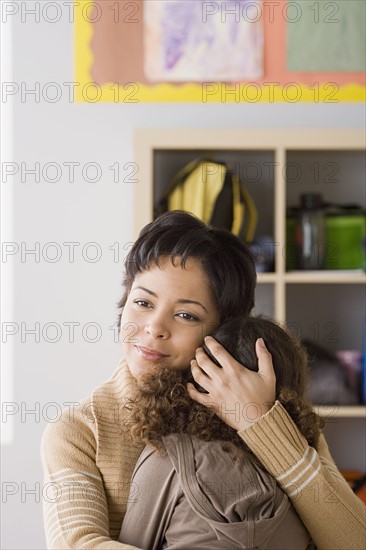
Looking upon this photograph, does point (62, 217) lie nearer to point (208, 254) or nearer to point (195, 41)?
point (195, 41)

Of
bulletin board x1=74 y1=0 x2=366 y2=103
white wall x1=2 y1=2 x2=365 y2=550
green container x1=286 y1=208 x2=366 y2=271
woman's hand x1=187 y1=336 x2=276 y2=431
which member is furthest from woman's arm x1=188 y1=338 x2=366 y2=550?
bulletin board x1=74 y1=0 x2=366 y2=103

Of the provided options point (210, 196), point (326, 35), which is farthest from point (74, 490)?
point (326, 35)

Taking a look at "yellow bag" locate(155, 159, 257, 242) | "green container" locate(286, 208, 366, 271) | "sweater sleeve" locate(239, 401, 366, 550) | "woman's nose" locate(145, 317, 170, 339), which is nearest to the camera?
"sweater sleeve" locate(239, 401, 366, 550)

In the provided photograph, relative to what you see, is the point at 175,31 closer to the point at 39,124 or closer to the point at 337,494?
the point at 39,124

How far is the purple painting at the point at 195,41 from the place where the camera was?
2.96 meters

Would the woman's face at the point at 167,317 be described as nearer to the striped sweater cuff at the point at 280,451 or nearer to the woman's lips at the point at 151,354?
the woman's lips at the point at 151,354

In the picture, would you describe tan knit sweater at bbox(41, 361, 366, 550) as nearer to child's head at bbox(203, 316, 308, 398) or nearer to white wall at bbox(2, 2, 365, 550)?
child's head at bbox(203, 316, 308, 398)

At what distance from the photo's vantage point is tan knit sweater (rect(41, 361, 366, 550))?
50.8 inches

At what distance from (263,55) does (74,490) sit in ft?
6.86

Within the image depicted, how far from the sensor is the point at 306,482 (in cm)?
130

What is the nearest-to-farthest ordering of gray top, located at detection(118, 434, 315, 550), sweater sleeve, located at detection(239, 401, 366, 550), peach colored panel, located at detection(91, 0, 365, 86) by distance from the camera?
gray top, located at detection(118, 434, 315, 550) < sweater sleeve, located at detection(239, 401, 366, 550) < peach colored panel, located at detection(91, 0, 365, 86)

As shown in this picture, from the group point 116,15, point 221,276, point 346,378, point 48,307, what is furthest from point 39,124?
point 221,276

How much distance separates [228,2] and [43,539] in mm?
2097

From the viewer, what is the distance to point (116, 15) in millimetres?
2963
